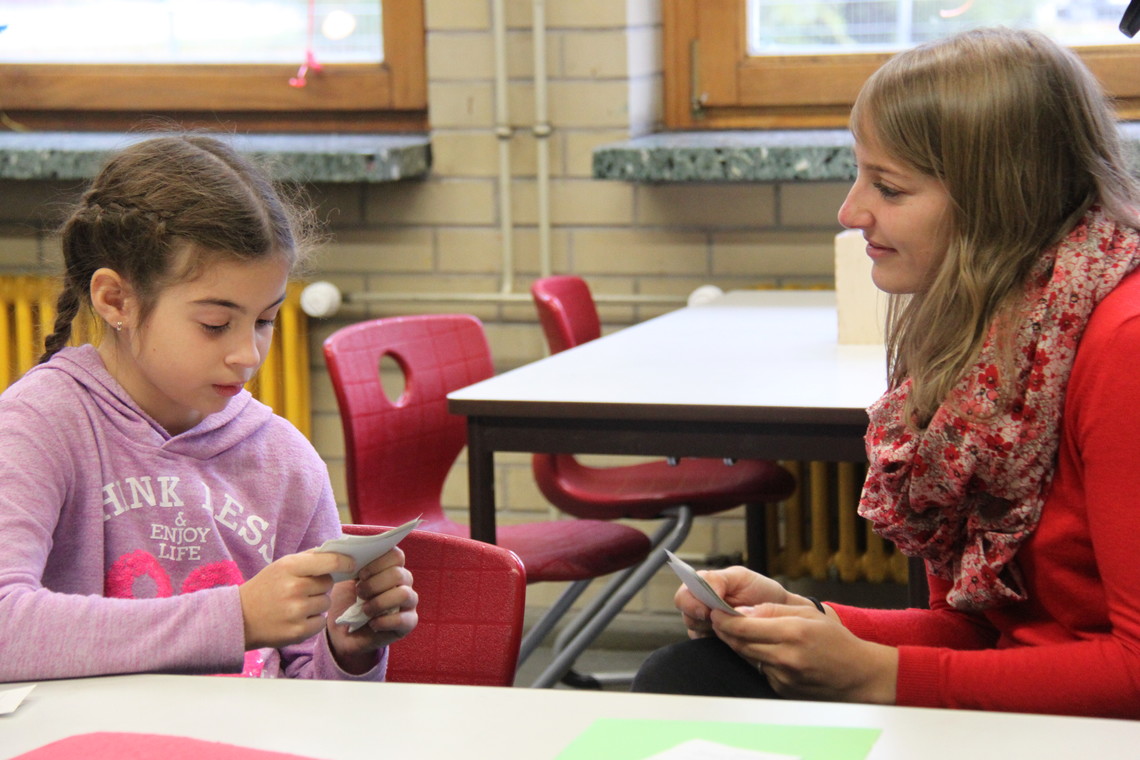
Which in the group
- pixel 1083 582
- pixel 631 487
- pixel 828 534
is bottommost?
pixel 828 534

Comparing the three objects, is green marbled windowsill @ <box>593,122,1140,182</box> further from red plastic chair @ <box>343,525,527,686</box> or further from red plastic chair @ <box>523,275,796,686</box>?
red plastic chair @ <box>343,525,527,686</box>

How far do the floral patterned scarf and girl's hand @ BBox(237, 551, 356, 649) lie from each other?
0.49 meters

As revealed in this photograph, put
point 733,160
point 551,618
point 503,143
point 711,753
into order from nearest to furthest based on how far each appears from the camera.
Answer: point 711,753
point 551,618
point 733,160
point 503,143

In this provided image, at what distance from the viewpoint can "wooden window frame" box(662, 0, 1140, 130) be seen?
2908 millimetres

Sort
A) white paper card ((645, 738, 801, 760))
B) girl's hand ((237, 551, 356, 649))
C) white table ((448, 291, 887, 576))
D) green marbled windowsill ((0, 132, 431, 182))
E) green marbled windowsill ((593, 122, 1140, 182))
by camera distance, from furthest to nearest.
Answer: green marbled windowsill ((0, 132, 431, 182)) < green marbled windowsill ((593, 122, 1140, 182)) < white table ((448, 291, 887, 576)) < girl's hand ((237, 551, 356, 649)) < white paper card ((645, 738, 801, 760))

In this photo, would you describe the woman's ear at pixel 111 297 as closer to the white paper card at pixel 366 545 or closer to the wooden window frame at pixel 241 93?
the white paper card at pixel 366 545

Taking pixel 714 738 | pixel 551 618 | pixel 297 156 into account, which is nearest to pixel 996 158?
pixel 714 738

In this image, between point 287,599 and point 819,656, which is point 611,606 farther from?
point 287,599

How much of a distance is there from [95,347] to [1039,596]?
905 millimetres

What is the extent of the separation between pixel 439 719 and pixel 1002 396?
1.71 feet

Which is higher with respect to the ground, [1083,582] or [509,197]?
[509,197]

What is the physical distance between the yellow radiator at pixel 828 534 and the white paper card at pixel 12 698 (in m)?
1.99

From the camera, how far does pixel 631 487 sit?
8.05 ft

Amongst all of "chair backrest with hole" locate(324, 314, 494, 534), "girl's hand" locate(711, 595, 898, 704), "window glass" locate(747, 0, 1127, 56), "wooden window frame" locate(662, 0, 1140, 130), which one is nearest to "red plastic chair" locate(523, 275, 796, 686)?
"chair backrest with hole" locate(324, 314, 494, 534)
